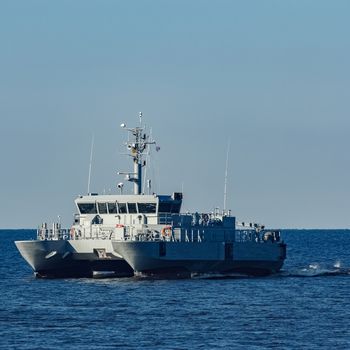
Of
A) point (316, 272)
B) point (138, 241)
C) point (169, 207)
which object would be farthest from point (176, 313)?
point (316, 272)

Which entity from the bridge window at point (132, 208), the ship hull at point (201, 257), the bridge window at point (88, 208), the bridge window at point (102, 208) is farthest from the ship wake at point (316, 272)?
the bridge window at point (88, 208)

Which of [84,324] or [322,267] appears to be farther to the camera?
[322,267]

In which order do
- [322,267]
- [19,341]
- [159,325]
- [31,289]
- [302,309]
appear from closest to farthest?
1. [19,341]
2. [159,325]
3. [302,309]
4. [31,289]
5. [322,267]

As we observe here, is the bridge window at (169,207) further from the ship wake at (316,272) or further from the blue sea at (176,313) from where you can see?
the ship wake at (316,272)

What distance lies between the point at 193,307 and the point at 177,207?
21.6 m

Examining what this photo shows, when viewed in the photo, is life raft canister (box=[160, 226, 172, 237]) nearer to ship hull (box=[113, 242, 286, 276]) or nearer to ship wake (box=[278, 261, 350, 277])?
ship hull (box=[113, 242, 286, 276])

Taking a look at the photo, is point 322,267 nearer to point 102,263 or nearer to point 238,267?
point 238,267

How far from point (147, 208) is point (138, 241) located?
5.46 m

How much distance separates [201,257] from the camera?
92.7 meters

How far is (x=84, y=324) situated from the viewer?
64.9 metres

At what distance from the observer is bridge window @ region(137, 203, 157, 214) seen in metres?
92.4

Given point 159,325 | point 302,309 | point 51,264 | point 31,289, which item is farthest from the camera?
point 51,264

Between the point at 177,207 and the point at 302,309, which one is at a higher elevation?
the point at 177,207

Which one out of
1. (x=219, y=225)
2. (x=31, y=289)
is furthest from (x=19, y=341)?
(x=219, y=225)
